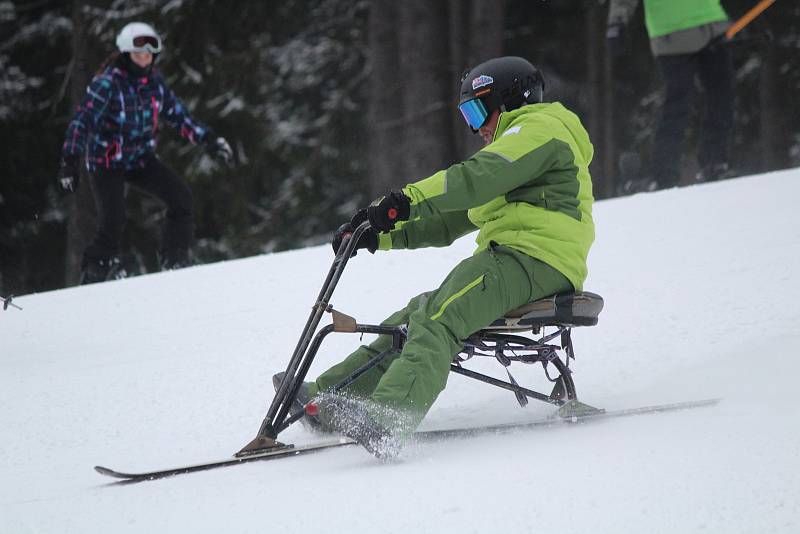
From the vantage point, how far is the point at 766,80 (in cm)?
1748

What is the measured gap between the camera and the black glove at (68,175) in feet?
25.5

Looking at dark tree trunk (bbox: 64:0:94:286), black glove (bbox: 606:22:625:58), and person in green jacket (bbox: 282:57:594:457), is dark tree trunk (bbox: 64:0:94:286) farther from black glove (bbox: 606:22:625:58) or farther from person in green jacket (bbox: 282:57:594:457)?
person in green jacket (bbox: 282:57:594:457)

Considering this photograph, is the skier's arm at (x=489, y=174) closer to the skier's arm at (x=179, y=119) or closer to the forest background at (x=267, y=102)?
the skier's arm at (x=179, y=119)

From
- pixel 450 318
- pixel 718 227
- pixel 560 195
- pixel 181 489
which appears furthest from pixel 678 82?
pixel 181 489

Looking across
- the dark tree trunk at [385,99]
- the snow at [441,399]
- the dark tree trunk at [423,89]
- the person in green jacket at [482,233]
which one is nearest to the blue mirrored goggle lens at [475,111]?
the person in green jacket at [482,233]

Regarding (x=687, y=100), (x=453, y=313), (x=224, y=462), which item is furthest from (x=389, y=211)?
(x=687, y=100)

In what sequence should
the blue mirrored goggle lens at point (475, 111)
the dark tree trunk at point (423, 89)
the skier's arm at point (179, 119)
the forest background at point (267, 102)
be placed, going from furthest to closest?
the forest background at point (267, 102)
the dark tree trunk at point (423, 89)
the skier's arm at point (179, 119)
the blue mirrored goggle lens at point (475, 111)

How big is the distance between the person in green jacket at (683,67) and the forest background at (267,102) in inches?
264

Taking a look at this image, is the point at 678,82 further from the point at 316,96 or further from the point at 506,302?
the point at 316,96

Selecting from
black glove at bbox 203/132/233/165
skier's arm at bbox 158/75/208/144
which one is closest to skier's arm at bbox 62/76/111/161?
skier's arm at bbox 158/75/208/144

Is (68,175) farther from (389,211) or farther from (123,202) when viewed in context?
(389,211)

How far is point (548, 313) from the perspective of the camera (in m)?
4.11

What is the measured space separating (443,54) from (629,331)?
26.9ft

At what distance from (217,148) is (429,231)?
4.10 metres
